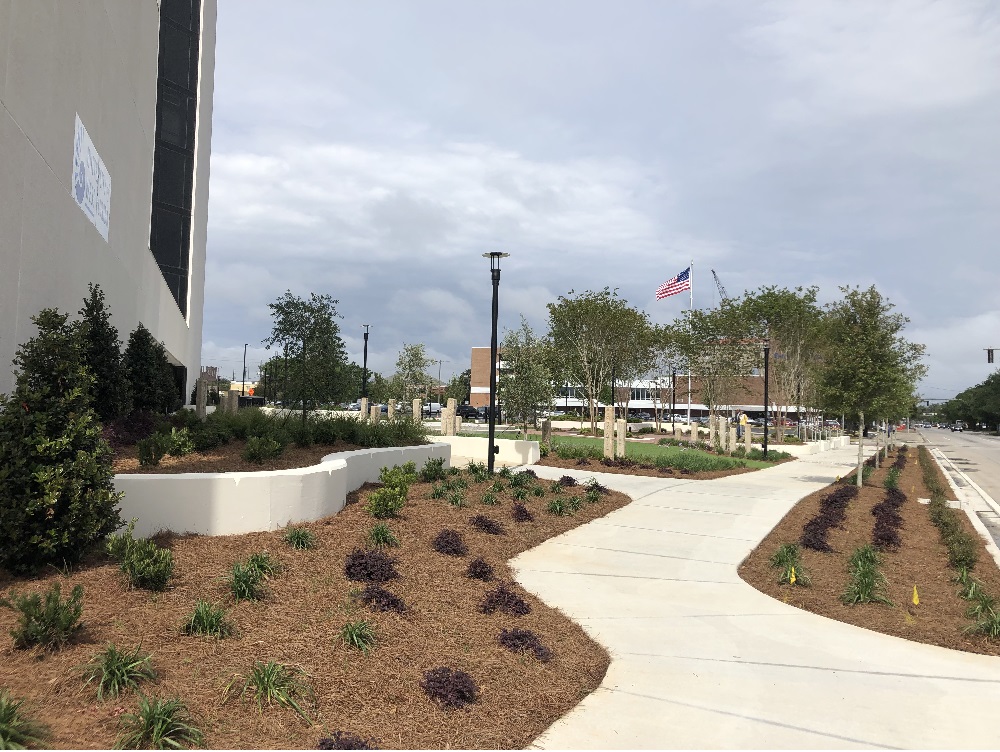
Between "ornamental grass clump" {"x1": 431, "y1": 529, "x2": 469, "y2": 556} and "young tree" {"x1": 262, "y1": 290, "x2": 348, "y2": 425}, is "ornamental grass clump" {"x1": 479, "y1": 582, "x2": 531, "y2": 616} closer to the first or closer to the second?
"ornamental grass clump" {"x1": 431, "y1": 529, "x2": 469, "y2": 556}

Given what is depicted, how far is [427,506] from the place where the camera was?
36.0 ft

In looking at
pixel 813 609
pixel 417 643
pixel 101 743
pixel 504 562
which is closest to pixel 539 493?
pixel 504 562

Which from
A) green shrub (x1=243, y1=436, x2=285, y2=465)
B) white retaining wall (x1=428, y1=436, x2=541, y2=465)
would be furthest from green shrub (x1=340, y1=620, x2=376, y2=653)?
white retaining wall (x1=428, y1=436, x2=541, y2=465)

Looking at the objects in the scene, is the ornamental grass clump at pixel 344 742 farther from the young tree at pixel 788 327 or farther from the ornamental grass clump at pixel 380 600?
the young tree at pixel 788 327

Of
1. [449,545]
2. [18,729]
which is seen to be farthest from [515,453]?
[18,729]

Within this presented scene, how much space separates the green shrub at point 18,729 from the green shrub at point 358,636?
6.74ft

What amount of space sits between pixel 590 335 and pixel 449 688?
40.3 metres

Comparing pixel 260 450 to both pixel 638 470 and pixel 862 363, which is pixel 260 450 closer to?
pixel 638 470

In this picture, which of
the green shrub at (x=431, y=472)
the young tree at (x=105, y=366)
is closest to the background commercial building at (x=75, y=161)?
the young tree at (x=105, y=366)

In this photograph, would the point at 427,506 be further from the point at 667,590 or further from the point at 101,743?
the point at 101,743

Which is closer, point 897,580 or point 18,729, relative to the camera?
point 18,729

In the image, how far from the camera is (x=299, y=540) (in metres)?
7.55

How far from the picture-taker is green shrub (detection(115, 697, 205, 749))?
12.4 feet

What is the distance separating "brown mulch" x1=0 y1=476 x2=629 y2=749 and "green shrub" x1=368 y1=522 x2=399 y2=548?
647mm
